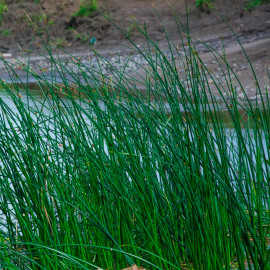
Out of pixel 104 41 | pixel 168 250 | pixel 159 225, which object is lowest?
pixel 104 41

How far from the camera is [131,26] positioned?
11305 mm

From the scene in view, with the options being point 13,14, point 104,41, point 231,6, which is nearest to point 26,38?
point 13,14

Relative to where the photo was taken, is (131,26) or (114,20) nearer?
(131,26)

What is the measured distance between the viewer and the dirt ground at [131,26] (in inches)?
359

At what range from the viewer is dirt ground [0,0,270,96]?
9.12 m

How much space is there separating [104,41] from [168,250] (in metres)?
9.91

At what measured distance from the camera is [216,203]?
1618mm

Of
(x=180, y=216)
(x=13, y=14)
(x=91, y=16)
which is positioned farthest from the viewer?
(x=13, y=14)

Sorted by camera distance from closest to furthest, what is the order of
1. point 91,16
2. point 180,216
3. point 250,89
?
point 180,216 < point 250,89 < point 91,16

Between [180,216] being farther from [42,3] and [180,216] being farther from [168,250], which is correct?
[42,3]

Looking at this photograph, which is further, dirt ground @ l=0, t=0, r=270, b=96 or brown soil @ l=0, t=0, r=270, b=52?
brown soil @ l=0, t=0, r=270, b=52

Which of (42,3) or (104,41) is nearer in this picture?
(104,41)

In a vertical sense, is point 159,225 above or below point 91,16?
above

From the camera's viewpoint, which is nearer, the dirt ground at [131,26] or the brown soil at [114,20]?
the dirt ground at [131,26]
